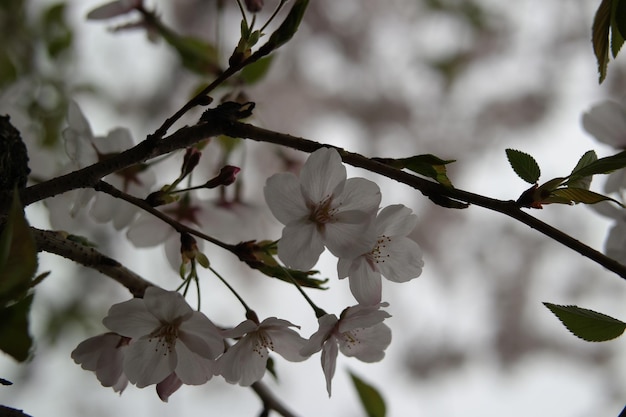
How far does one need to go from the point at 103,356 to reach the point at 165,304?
0.27ft

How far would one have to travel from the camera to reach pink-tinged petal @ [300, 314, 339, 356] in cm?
41

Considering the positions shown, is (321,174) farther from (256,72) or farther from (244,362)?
(256,72)

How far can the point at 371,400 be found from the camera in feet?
2.30

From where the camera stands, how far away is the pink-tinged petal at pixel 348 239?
395 millimetres

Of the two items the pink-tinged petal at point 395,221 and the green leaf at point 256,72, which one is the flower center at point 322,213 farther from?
the green leaf at point 256,72

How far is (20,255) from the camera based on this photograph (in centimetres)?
27

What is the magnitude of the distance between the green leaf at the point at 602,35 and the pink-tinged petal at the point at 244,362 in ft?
1.03

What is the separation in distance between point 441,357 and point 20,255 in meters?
4.64

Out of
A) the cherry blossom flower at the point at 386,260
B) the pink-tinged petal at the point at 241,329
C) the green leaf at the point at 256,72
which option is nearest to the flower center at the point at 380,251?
the cherry blossom flower at the point at 386,260

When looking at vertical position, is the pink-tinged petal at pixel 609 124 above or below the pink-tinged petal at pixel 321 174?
above

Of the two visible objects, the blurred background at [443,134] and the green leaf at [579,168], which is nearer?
the green leaf at [579,168]

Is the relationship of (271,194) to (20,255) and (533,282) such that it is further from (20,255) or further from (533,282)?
(533,282)

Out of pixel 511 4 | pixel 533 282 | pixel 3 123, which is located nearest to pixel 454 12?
pixel 511 4

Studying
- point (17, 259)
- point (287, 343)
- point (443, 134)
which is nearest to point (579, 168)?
point (287, 343)
